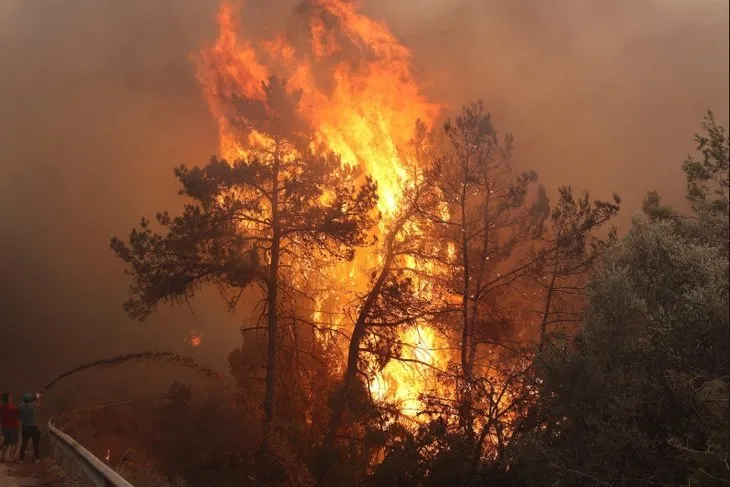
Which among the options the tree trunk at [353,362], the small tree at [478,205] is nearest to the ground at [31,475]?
the tree trunk at [353,362]

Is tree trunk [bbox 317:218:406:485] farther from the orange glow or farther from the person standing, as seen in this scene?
the orange glow

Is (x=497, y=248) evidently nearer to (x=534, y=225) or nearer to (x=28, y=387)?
(x=534, y=225)

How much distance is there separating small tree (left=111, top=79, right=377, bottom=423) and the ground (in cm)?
594

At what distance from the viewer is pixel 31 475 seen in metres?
10.8

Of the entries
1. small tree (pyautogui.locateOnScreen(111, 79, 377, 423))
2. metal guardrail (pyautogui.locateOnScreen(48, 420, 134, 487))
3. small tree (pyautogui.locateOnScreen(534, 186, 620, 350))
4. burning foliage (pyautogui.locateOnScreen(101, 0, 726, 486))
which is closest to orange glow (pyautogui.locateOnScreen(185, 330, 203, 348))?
burning foliage (pyautogui.locateOnScreen(101, 0, 726, 486))

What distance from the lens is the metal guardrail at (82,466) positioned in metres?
→ 7.47

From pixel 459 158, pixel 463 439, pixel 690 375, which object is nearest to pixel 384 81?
pixel 459 158

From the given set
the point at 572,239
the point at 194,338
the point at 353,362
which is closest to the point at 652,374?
the point at 572,239

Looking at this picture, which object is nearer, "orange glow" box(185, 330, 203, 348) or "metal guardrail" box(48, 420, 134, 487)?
"metal guardrail" box(48, 420, 134, 487)

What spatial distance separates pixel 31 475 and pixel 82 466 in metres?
2.79

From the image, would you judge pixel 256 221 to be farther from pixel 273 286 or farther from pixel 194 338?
pixel 194 338

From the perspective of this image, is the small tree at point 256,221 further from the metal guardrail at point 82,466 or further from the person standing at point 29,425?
the metal guardrail at point 82,466

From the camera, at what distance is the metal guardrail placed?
24.5 ft

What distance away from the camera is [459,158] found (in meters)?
19.5
